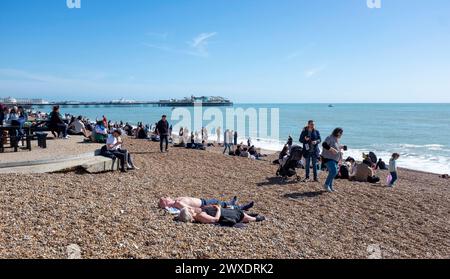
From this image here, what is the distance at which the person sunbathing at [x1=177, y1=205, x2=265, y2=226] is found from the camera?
509 centimetres

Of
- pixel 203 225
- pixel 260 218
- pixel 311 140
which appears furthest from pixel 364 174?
pixel 203 225

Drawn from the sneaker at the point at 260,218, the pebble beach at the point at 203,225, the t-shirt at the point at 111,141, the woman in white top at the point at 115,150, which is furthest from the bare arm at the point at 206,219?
the t-shirt at the point at 111,141

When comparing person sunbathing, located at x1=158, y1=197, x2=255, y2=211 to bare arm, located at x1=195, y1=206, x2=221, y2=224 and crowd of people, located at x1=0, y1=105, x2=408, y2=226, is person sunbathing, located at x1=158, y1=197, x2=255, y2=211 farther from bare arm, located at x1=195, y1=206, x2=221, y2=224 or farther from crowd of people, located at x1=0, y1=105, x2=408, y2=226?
bare arm, located at x1=195, y1=206, x2=221, y2=224

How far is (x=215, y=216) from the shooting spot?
205 inches

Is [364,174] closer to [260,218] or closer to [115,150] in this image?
[260,218]

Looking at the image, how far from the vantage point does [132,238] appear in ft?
13.4

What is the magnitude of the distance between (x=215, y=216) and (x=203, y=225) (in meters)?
0.35

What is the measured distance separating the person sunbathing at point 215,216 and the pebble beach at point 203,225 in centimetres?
21

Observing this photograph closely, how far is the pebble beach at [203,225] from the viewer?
3891 millimetres

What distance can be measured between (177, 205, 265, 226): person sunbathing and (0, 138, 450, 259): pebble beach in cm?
21

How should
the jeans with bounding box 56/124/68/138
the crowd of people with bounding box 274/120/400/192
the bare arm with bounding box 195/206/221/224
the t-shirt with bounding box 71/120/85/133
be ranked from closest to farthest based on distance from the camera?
the bare arm with bounding box 195/206/221/224 < the crowd of people with bounding box 274/120/400/192 < the jeans with bounding box 56/124/68/138 < the t-shirt with bounding box 71/120/85/133

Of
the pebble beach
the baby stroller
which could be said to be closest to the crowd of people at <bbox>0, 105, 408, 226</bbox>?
the baby stroller

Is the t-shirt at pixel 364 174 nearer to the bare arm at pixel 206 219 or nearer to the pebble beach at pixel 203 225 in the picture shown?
the pebble beach at pixel 203 225
